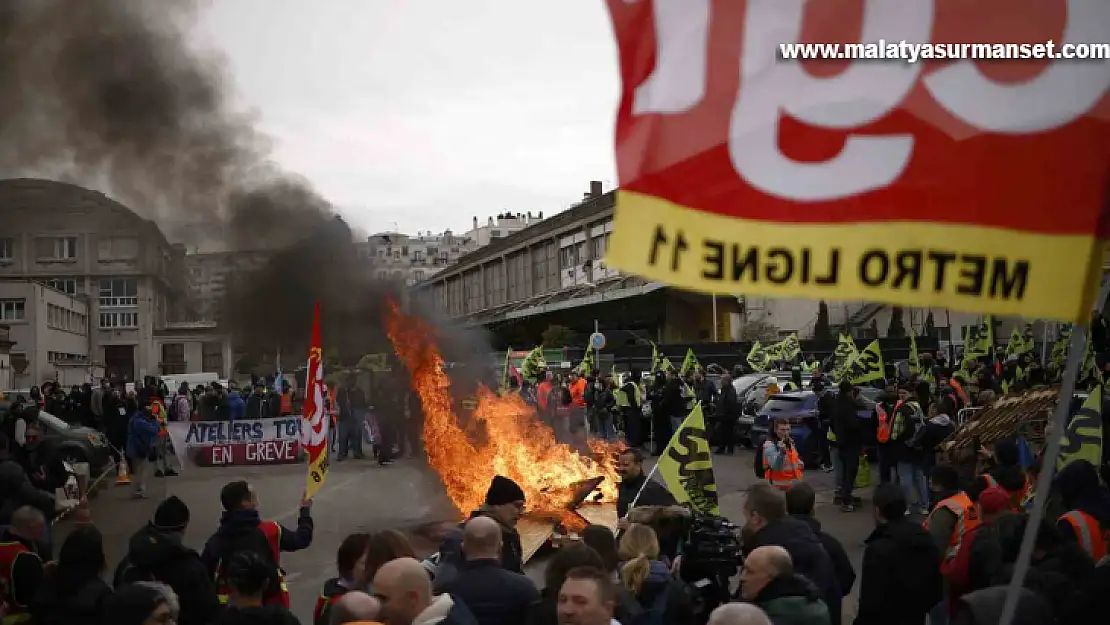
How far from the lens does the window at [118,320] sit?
40.4m

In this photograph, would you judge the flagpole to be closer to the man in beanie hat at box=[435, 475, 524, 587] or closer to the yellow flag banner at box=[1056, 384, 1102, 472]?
the man in beanie hat at box=[435, 475, 524, 587]

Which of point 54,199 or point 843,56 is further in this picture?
point 54,199

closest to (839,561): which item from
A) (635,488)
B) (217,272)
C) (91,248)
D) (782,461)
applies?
(635,488)

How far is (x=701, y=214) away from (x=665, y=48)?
573mm

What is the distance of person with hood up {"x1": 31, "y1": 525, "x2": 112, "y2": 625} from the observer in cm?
517

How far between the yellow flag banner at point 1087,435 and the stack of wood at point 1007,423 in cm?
299

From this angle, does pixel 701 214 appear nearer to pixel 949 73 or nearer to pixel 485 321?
pixel 949 73

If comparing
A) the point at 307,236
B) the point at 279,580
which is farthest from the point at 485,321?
the point at 279,580

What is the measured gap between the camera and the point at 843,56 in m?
3.11

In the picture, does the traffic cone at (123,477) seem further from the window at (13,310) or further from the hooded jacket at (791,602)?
the window at (13,310)

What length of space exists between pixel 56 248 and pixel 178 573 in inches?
767

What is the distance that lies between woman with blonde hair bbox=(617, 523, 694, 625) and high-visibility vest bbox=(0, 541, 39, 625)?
3.40m

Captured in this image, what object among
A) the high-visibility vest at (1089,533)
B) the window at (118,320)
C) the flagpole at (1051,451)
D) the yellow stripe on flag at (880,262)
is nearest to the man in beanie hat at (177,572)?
the yellow stripe on flag at (880,262)

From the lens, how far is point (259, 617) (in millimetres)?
4160
